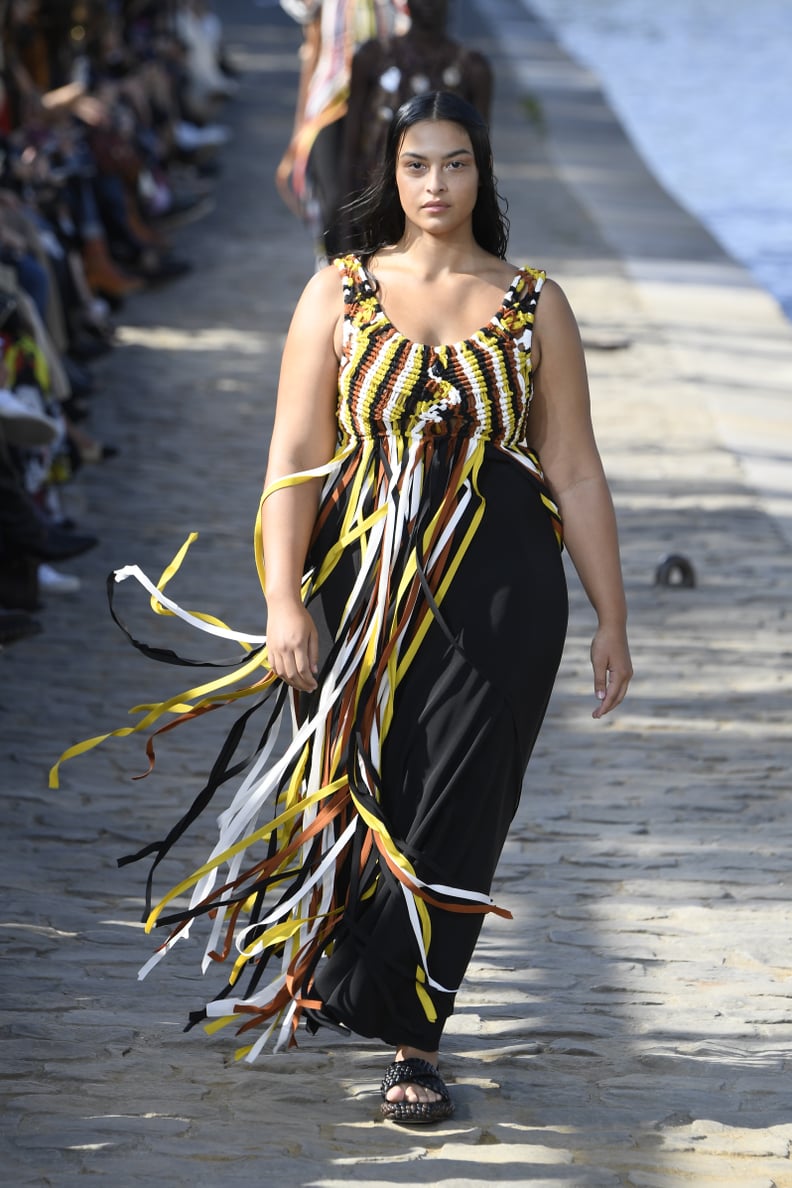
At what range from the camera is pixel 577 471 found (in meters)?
3.62

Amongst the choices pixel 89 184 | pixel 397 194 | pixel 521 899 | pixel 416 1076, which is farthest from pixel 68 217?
pixel 416 1076

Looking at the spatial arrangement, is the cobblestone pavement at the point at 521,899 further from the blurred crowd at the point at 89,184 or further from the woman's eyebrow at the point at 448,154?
the woman's eyebrow at the point at 448,154

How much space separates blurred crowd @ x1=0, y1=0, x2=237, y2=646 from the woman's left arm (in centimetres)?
301

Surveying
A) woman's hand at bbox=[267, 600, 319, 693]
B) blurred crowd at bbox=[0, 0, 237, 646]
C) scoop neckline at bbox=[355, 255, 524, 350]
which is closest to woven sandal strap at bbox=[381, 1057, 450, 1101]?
woman's hand at bbox=[267, 600, 319, 693]

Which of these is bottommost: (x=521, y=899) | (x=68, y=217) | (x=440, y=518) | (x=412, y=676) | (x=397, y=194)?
(x=521, y=899)

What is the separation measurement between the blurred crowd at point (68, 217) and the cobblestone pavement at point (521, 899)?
203mm

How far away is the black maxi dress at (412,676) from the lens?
3.50 metres

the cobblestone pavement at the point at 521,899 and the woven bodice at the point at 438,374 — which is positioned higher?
the woven bodice at the point at 438,374

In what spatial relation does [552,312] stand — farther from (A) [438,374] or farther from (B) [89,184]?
(B) [89,184]

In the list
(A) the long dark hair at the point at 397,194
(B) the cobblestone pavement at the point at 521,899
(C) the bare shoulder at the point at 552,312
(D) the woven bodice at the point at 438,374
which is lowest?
(B) the cobblestone pavement at the point at 521,899

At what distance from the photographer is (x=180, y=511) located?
773cm

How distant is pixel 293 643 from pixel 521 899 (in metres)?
1.34

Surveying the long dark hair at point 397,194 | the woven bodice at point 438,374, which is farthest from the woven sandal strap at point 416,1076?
the long dark hair at point 397,194

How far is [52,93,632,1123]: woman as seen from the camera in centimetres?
350
